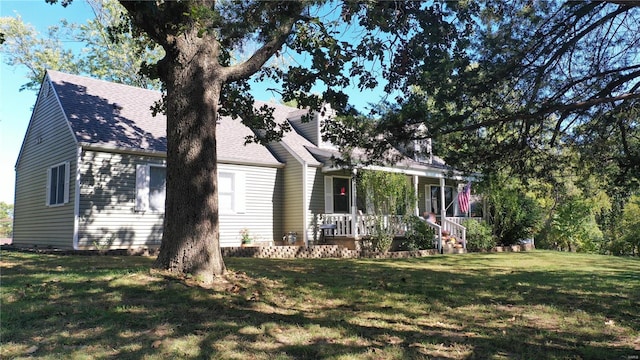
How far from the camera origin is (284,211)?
1752cm

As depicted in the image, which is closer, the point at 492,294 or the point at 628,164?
the point at 492,294

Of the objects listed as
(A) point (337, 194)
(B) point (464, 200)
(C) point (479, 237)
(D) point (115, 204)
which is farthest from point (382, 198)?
(D) point (115, 204)

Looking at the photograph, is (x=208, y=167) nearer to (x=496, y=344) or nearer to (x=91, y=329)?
(x=91, y=329)

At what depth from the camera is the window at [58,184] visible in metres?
13.6

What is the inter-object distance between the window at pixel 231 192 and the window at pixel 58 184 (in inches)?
176

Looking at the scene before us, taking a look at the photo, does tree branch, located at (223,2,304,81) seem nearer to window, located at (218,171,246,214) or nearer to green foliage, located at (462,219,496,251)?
window, located at (218,171,246,214)

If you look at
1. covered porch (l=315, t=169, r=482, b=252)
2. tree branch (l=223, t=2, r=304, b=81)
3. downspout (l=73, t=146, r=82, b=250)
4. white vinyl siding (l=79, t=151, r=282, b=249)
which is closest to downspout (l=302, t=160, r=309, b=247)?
covered porch (l=315, t=169, r=482, b=252)

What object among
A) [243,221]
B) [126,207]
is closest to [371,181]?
[243,221]

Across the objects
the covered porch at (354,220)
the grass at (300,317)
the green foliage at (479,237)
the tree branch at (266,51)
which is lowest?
the grass at (300,317)

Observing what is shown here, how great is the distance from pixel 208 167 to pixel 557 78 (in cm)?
671

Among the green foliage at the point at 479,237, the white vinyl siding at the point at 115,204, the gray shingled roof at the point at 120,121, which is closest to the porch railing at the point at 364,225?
the green foliage at the point at 479,237

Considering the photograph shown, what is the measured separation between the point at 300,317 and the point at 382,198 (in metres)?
10.8

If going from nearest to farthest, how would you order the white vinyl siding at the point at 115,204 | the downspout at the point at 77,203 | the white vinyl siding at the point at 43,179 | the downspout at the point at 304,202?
the downspout at the point at 77,203 < the white vinyl siding at the point at 115,204 < the white vinyl siding at the point at 43,179 < the downspout at the point at 304,202

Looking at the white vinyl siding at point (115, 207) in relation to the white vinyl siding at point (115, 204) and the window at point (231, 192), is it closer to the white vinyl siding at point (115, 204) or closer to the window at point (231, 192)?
the white vinyl siding at point (115, 204)
